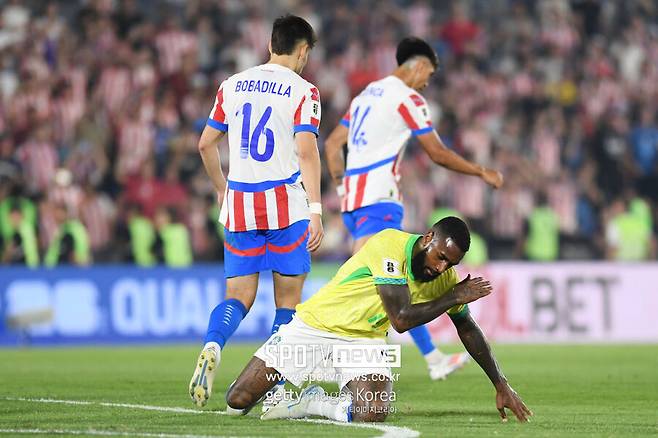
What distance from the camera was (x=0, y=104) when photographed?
19.4 meters

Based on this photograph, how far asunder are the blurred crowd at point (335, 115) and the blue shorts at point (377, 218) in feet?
24.1

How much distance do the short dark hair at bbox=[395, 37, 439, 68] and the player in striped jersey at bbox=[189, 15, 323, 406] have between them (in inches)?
103

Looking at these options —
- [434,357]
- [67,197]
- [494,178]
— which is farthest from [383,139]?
[67,197]

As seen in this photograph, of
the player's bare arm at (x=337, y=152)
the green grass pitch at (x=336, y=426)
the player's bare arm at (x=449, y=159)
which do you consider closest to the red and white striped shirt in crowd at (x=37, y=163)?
the green grass pitch at (x=336, y=426)

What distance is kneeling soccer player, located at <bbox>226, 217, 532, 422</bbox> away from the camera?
7430 mm

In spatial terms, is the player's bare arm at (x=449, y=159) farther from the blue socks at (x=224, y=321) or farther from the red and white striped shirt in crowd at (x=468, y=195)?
the red and white striped shirt in crowd at (x=468, y=195)

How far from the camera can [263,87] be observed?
8531 millimetres


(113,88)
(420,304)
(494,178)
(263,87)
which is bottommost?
(420,304)

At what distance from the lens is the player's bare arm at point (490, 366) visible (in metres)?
7.66

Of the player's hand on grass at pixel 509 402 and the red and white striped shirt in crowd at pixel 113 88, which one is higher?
the red and white striped shirt in crowd at pixel 113 88

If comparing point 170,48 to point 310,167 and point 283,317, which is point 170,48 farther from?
point 310,167

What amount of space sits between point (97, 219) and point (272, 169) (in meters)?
10.3

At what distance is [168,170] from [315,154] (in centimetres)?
1112

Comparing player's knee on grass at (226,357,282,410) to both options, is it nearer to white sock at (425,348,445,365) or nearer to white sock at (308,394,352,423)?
white sock at (308,394,352,423)
